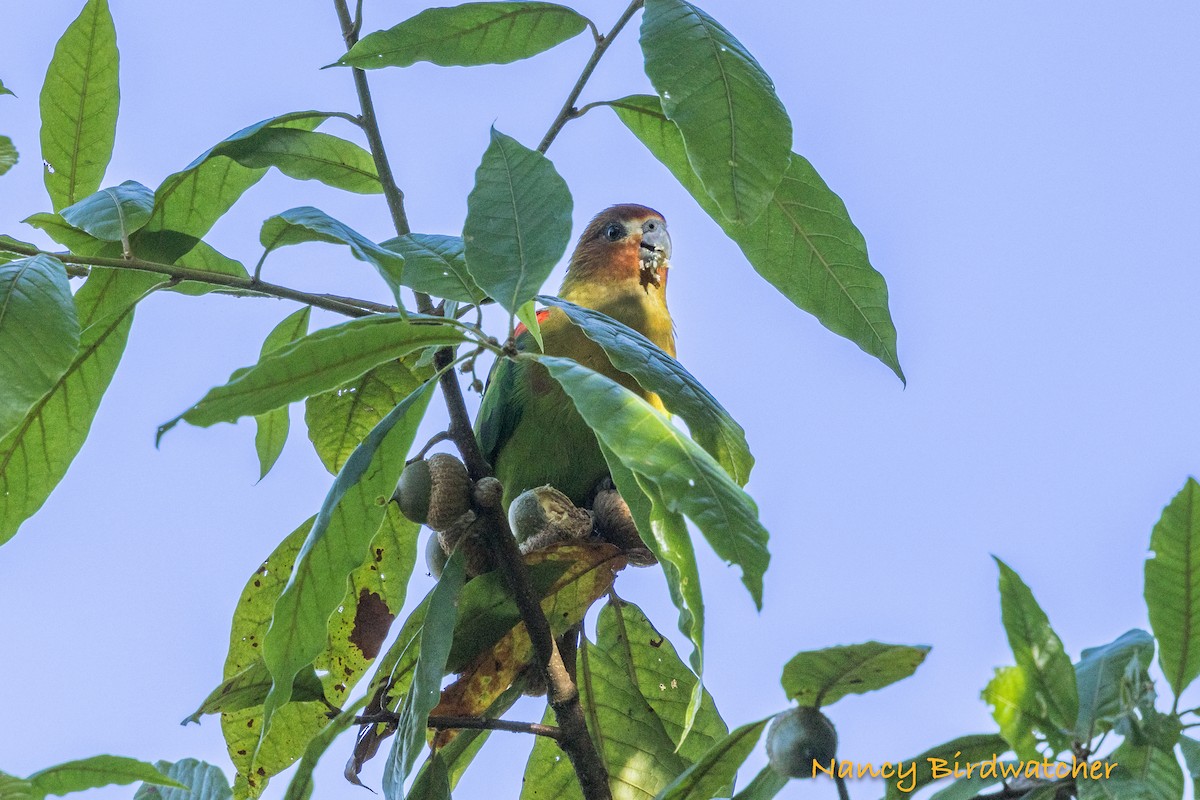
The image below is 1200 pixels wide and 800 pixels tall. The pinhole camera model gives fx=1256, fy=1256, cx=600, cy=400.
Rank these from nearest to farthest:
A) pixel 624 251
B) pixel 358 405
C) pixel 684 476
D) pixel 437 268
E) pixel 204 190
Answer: pixel 684 476 → pixel 437 268 → pixel 204 190 → pixel 358 405 → pixel 624 251

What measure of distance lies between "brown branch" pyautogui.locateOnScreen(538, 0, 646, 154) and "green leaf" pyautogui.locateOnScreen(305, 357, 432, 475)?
0.43 meters

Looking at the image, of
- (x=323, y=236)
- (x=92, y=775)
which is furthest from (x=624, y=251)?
(x=92, y=775)

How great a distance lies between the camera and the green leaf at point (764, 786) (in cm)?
112

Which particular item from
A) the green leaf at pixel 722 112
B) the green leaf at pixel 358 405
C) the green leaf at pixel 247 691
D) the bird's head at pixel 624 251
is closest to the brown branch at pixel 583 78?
the green leaf at pixel 722 112

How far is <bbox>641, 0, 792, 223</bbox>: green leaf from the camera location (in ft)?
3.81

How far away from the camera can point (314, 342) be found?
43.7 inches

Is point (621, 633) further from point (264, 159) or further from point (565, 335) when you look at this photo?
point (264, 159)

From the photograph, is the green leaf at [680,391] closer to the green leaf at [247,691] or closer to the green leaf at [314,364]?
the green leaf at [314,364]

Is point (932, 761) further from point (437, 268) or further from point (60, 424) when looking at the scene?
point (60, 424)

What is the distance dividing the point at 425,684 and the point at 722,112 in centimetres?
63

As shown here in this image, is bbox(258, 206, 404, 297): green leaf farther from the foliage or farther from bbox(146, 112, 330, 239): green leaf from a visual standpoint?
bbox(146, 112, 330, 239): green leaf

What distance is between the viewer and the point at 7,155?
144cm

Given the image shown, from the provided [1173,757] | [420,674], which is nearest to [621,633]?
[420,674]

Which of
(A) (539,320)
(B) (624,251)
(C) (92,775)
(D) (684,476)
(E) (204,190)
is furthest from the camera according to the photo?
(B) (624,251)
